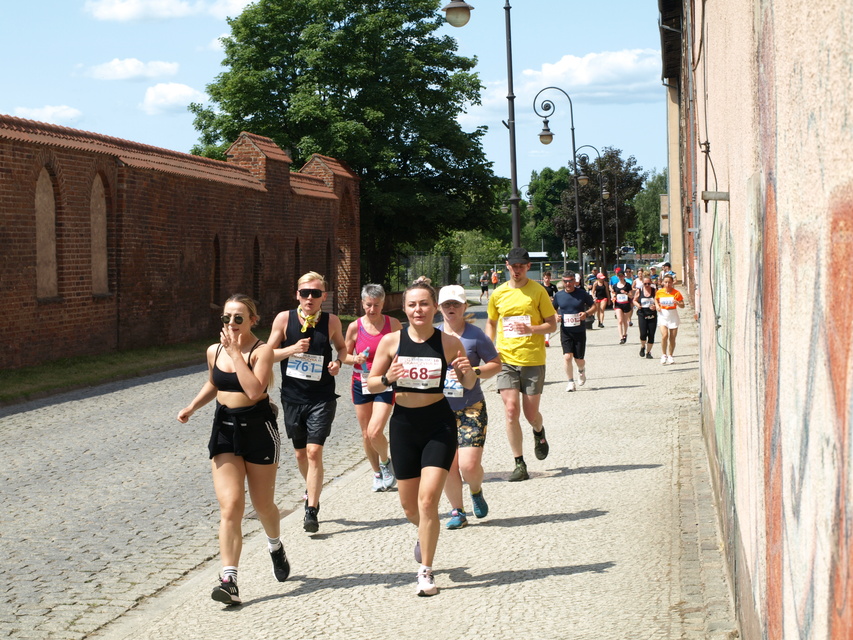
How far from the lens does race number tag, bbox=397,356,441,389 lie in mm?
6195

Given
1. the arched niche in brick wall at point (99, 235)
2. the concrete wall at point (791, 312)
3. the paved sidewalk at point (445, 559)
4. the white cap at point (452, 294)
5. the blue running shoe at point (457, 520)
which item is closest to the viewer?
the concrete wall at point (791, 312)

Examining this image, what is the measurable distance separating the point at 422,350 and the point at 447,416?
1.34 feet

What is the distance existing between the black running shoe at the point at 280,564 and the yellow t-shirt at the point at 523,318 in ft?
12.1

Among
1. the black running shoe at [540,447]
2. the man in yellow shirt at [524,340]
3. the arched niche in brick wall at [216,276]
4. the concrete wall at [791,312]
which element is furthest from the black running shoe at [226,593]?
the arched niche in brick wall at [216,276]

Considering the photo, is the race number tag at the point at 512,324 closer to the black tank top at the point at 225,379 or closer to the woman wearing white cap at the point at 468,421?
the woman wearing white cap at the point at 468,421

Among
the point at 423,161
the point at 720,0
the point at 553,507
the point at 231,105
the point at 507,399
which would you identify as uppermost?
the point at 231,105

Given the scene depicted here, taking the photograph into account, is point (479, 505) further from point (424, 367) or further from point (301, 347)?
point (424, 367)

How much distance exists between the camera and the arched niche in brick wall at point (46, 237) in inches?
844

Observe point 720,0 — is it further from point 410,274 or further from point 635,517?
point 410,274

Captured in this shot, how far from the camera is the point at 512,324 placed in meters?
9.49

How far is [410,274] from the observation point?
51.0 meters

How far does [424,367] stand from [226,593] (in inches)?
64.6

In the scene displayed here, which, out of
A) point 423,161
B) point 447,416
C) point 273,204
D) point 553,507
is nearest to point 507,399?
point 553,507

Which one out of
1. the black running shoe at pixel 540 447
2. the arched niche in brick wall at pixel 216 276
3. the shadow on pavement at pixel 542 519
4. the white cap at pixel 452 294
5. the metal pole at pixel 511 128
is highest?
the metal pole at pixel 511 128
